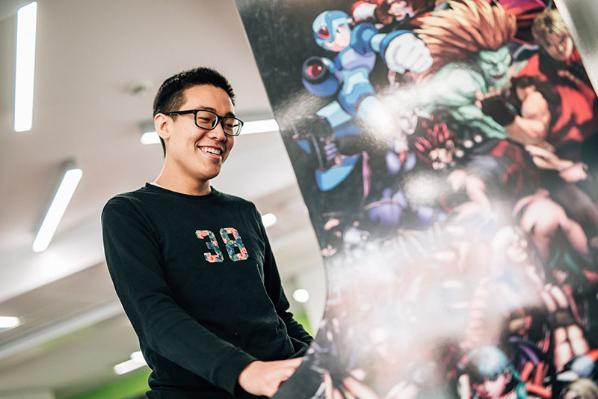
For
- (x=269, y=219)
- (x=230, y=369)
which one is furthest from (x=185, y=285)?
(x=269, y=219)

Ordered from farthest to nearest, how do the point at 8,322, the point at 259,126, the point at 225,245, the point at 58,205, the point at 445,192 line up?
the point at 8,322
the point at 58,205
the point at 259,126
the point at 225,245
the point at 445,192

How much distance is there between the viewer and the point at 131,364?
→ 10516mm

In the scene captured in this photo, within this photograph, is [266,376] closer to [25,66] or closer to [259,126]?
[25,66]

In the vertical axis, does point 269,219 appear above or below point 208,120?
below

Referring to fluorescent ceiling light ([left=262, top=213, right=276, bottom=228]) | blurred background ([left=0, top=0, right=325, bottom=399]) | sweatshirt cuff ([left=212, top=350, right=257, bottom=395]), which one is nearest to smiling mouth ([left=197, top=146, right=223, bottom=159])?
sweatshirt cuff ([left=212, top=350, right=257, bottom=395])

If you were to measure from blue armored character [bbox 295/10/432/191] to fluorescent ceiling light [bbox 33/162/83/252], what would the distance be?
4126mm

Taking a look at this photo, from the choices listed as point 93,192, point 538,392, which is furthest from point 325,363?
point 93,192

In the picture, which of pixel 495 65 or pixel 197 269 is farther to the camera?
pixel 197 269

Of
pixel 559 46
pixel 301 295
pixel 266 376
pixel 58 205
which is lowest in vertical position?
pixel 301 295

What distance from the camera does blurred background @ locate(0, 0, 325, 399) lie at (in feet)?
12.0

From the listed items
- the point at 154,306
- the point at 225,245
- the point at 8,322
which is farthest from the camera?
the point at 8,322

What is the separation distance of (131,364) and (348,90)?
33.6 ft

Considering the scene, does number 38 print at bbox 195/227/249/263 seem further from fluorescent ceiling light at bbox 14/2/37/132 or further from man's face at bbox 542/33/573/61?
fluorescent ceiling light at bbox 14/2/37/132

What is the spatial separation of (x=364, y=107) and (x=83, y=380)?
34.0ft
